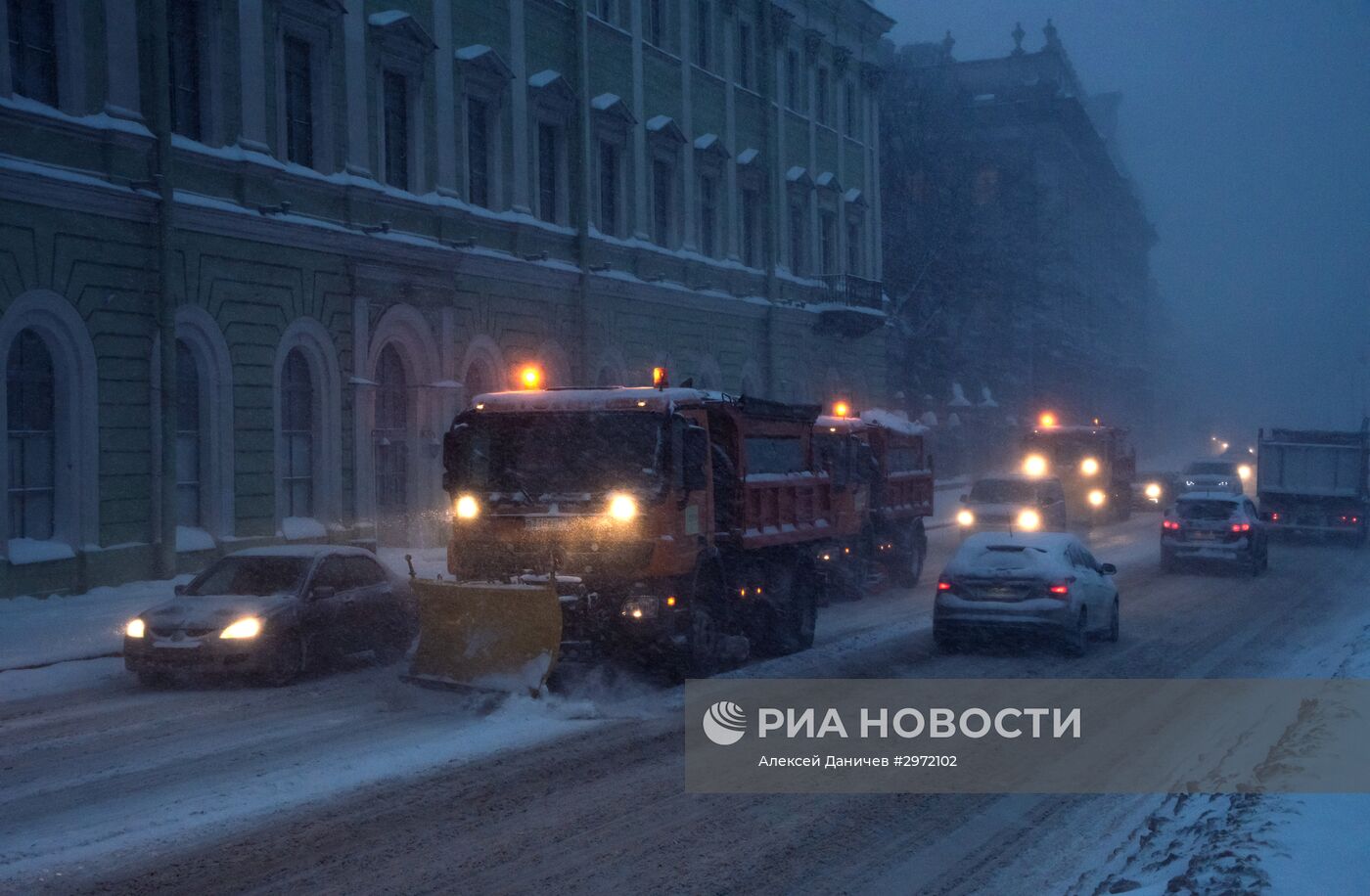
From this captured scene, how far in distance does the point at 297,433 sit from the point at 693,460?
41.9ft

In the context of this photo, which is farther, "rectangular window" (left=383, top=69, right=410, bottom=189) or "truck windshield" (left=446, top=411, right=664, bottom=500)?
"rectangular window" (left=383, top=69, right=410, bottom=189)

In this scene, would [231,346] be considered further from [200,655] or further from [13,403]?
[200,655]

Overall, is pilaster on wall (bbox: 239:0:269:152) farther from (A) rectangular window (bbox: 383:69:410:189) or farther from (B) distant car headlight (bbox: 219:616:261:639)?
(B) distant car headlight (bbox: 219:616:261:639)

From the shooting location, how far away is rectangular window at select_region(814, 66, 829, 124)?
43.2 meters

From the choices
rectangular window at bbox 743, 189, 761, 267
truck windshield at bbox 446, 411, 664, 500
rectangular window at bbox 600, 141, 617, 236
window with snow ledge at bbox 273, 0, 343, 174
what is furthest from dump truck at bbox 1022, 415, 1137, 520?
truck windshield at bbox 446, 411, 664, 500

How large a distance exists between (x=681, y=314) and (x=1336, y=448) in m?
16.4

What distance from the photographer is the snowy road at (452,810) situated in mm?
7508

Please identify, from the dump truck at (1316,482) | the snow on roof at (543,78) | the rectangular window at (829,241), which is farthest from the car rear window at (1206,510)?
the rectangular window at (829,241)

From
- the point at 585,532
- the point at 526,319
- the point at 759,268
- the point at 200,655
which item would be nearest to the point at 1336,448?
the point at 759,268

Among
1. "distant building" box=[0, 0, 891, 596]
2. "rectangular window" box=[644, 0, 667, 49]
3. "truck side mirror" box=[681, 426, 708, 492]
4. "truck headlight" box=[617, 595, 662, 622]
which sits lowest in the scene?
"truck headlight" box=[617, 595, 662, 622]

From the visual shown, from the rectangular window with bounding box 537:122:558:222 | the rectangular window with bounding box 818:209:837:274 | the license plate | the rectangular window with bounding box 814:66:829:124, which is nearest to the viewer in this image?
the license plate

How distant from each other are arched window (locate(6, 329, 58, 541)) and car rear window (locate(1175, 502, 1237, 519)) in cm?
1955

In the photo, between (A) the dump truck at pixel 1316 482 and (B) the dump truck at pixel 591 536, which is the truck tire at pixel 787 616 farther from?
(A) the dump truck at pixel 1316 482

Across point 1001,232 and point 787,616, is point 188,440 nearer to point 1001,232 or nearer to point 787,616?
point 787,616
